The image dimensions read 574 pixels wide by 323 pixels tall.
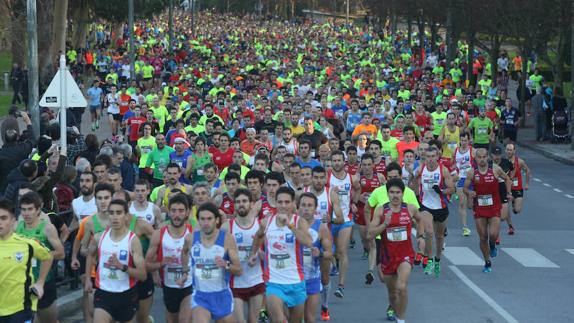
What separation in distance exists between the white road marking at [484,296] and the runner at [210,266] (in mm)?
4255

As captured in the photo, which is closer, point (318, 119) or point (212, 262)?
point (212, 262)

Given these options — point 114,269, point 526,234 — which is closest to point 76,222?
point 114,269

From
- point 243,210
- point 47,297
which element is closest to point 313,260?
point 243,210

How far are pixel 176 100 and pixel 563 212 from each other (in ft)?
36.1

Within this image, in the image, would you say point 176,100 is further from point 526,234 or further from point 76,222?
point 76,222

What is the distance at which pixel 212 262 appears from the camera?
11.8 metres

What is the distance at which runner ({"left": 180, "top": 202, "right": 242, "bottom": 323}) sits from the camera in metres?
11.8

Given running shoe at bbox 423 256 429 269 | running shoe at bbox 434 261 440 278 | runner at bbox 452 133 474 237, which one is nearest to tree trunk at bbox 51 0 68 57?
runner at bbox 452 133 474 237

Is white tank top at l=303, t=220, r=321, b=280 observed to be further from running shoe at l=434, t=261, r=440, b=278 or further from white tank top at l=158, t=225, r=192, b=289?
running shoe at l=434, t=261, r=440, b=278

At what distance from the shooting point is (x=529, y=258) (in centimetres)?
1978

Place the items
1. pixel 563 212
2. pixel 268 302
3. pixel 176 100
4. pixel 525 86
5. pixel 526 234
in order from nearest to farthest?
pixel 268 302 → pixel 526 234 → pixel 563 212 → pixel 176 100 → pixel 525 86

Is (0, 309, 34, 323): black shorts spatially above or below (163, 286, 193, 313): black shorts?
above

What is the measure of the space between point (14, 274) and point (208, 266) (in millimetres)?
1794

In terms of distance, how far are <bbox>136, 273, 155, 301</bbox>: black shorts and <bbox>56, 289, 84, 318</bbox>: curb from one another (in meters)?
2.48
